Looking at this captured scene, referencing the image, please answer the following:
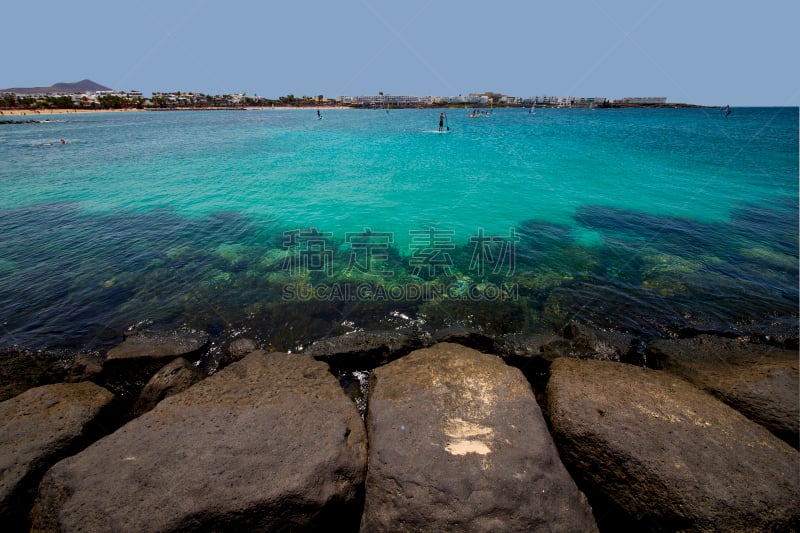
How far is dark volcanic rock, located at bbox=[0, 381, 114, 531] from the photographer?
438 centimetres

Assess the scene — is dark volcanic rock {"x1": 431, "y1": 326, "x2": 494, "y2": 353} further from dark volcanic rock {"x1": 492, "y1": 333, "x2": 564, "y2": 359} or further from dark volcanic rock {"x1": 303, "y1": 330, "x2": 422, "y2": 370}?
dark volcanic rock {"x1": 303, "y1": 330, "x2": 422, "y2": 370}

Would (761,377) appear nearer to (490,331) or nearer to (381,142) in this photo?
(490,331)

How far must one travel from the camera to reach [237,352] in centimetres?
751

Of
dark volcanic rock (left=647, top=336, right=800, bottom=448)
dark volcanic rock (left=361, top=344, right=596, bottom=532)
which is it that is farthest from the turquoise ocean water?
dark volcanic rock (left=361, top=344, right=596, bottom=532)

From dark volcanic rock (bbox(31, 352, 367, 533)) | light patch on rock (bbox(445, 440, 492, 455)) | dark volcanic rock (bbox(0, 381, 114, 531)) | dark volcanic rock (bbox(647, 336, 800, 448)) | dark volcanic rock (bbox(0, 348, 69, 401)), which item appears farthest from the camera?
dark volcanic rock (bbox(0, 348, 69, 401))

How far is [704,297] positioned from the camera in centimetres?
1024

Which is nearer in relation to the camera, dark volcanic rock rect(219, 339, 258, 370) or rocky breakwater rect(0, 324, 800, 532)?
rocky breakwater rect(0, 324, 800, 532)

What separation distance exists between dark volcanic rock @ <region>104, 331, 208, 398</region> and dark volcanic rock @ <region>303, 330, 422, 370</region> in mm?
3009

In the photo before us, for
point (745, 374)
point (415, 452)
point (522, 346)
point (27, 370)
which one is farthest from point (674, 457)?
point (27, 370)

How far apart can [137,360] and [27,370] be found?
8.87ft

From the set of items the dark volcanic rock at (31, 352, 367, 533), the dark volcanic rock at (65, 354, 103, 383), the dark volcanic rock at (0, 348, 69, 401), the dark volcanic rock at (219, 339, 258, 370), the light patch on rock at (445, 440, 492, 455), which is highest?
the light patch on rock at (445, 440, 492, 455)

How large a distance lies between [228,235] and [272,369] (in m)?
11.1

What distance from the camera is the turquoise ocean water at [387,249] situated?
9570 millimetres

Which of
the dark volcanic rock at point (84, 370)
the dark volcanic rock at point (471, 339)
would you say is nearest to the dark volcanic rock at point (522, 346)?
the dark volcanic rock at point (471, 339)
